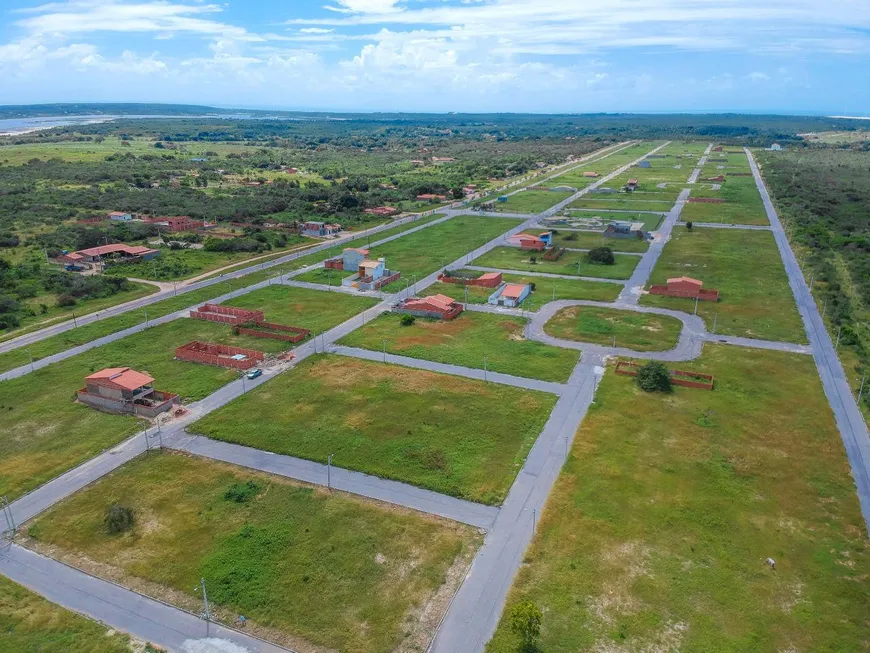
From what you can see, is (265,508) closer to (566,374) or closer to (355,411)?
(355,411)

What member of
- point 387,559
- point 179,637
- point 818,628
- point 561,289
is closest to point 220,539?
point 179,637

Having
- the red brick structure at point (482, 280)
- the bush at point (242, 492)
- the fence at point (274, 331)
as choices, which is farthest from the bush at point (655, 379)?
the fence at point (274, 331)

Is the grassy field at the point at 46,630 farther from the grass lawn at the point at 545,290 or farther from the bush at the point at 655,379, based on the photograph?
the grass lawn at the point at 545,290

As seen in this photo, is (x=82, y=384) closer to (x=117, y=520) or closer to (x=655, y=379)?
(x=117, y=520)

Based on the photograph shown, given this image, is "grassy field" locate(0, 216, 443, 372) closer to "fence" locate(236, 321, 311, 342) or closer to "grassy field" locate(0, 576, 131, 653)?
"fence" locate(236, 321, 311, 342)

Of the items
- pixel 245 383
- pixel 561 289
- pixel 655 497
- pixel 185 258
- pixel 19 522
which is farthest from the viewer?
pixel 185 258

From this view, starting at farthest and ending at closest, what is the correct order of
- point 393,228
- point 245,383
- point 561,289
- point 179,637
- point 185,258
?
point 393,228 → point 185,258 → point 561,289 → point 245,383 → point 179,637
